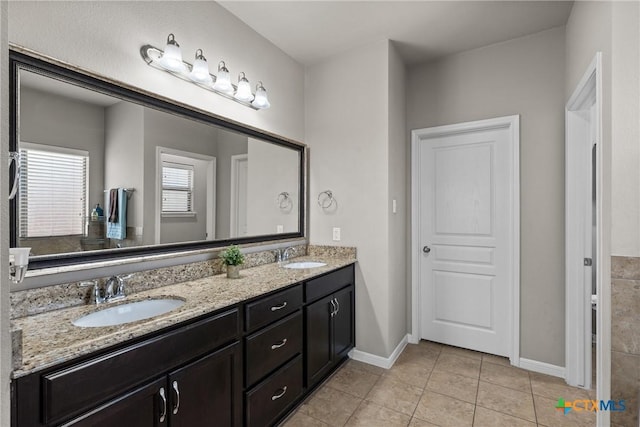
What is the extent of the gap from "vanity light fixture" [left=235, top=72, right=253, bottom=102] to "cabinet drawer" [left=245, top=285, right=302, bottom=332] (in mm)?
1351

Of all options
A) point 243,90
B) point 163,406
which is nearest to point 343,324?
point 163,406

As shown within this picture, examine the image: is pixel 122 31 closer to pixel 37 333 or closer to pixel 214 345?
pixel 37 333

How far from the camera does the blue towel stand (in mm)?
1544

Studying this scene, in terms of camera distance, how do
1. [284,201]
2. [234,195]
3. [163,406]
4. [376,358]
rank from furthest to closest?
1. [284,201]
2. [376,358]
3. [234,195]
4. [163,406]

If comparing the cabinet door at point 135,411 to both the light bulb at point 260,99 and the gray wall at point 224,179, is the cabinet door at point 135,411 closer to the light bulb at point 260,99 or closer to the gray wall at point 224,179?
the gray wall at point 224,179

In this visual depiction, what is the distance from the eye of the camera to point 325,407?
2041 millimetres

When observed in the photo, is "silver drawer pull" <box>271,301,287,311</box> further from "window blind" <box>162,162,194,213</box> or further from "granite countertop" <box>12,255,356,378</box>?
"window blind" <box>162,162,194,213</box>

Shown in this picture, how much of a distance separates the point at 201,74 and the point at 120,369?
1578mm

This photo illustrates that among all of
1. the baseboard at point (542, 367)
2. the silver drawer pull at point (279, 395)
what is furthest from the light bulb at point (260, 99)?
the baseboard at point (542, 367)

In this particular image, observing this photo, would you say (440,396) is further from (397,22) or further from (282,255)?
(397,22)

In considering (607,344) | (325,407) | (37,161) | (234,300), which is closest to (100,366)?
(234,300)

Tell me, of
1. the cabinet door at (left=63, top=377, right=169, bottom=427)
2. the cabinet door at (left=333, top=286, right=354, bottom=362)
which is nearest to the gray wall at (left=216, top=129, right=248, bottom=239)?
the cabinet door at (left=333, top=286, right=354, bottom=362)

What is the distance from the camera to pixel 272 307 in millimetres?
1750

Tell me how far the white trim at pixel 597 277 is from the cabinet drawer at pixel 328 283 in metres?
1.51
